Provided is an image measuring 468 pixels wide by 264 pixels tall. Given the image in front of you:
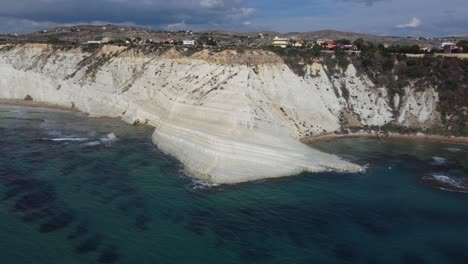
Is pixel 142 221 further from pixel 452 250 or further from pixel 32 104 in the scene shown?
pixel 32 104

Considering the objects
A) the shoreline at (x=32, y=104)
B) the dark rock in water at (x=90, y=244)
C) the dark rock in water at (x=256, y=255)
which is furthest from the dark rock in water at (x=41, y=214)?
the shoreline at (x=32, y=104)

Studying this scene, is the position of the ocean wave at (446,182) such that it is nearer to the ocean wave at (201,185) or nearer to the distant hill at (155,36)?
the ocean wave at (201,185)

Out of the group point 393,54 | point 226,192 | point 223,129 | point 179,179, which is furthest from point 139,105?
point 393,54

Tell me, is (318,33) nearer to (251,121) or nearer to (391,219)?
(251,121)

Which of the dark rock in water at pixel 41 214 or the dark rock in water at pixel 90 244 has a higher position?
the dark rock in water at pixel 41 214

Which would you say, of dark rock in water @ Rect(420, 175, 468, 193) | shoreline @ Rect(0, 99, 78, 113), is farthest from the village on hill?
dark rock in water @ Rect(420, 175, 468, 193)

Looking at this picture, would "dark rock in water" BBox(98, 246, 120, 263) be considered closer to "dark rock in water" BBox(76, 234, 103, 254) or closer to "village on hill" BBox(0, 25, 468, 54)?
"dark rock in water" BBox(76, 234, 103, 254)
